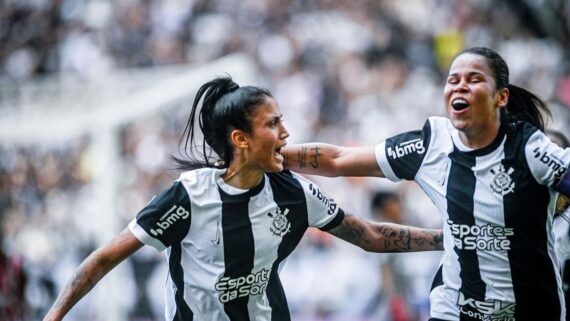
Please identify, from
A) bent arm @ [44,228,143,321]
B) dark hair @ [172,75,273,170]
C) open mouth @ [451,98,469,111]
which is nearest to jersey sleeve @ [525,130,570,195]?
open mouth @ [451,98,469,111]

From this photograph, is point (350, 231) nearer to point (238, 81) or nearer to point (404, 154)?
point (404, 154)

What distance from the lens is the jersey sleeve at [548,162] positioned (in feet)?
17.5

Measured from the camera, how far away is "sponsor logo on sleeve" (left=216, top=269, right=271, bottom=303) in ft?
18.5

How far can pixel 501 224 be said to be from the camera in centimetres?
552

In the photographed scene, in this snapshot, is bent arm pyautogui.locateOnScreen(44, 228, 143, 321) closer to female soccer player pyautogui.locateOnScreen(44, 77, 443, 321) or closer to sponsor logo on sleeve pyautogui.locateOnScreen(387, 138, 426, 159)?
female soccer player pyautogui.locateOnScreen(44, 77, 443, 321)

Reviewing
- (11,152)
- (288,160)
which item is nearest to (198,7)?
(11,152)

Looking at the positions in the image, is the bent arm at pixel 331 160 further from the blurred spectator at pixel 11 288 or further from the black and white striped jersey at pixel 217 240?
the blurred spectator at pixel 11 288

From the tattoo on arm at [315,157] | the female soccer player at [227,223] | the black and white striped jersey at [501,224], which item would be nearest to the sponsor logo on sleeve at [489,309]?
the black and white striped jersey at [501,224]

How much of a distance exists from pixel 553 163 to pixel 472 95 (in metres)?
0.50

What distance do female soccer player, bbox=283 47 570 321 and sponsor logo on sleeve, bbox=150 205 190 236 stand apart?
1244mm

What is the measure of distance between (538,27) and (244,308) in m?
10.6

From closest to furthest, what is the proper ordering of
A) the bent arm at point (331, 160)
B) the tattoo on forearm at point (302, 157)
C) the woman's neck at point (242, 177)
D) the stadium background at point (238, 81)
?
the woman's neck at point (242, 177) → the bent arm at point (331, 160) → the tattoo on forearm at point (302, 157) → the stadium background at point (238, 81)

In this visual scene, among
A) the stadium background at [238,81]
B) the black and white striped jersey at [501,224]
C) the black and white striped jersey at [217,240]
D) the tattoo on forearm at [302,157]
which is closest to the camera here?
the black and white striped jersey at [501,224]

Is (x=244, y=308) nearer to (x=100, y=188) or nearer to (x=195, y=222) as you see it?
(x=195, y=222)
